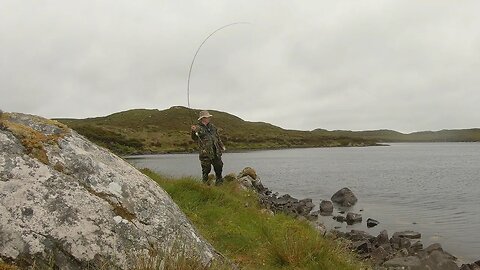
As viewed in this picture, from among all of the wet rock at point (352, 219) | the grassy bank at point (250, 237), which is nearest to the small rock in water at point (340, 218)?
the wet rock at point (352, 219)

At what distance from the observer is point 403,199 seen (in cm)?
3366

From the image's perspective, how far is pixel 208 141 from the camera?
1563 centimetres

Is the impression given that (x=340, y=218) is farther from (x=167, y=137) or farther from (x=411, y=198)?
(x=167, y=137)

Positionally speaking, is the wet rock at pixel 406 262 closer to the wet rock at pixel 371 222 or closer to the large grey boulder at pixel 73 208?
the wet rock at pixel 371 222

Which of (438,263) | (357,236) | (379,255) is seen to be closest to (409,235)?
(357,236)

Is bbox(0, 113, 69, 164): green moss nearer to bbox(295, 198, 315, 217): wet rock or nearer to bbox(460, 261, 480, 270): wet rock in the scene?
bbox(460, 261, 480, 270): wet rock

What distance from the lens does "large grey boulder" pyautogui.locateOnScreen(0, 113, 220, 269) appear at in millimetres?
4562

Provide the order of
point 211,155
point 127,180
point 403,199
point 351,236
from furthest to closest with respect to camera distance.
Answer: point 403,199
point 351,236
point 211,155
point 127,180

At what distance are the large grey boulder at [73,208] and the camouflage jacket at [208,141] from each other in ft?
30.6

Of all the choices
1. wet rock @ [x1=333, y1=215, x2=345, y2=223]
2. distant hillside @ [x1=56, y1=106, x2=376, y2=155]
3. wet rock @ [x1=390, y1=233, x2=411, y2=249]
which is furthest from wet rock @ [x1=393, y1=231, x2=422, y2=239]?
distant hillside @ [x1=56, y1=106, x2=376, y2=155]

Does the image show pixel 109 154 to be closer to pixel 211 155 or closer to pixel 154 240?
pixel 154 240

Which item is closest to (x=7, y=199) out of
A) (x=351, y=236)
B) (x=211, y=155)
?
(x=211, y=155)

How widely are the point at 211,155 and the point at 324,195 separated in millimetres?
23053

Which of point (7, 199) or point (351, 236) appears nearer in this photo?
point (7, 199)
